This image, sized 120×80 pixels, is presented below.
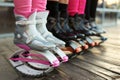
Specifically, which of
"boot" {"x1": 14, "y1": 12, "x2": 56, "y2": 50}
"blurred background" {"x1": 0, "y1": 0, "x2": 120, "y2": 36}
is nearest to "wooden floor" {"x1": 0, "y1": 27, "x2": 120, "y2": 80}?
"boot" {"x1": 14, "y1": 12, "x2": 56, "y2": 50}

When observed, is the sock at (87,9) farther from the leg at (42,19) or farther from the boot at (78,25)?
the leg at (42,19)

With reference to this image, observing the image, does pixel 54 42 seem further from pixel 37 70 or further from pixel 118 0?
pixel 118 0

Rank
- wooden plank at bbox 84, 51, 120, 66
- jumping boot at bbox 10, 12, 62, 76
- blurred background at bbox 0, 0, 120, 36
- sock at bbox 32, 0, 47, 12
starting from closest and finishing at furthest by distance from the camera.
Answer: jumping boot at bbox 10, 12, 62, 76 → sock at bbox 32, 0, 47, 12 → wooden plank at bbox 84, 51, 120, 66 → blurred background at bbox 0, 0, 120, 36

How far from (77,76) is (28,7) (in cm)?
41

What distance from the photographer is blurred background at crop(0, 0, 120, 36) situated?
2.19m

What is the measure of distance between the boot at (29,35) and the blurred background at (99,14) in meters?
1.27

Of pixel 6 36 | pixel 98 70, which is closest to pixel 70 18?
pixel 98 70

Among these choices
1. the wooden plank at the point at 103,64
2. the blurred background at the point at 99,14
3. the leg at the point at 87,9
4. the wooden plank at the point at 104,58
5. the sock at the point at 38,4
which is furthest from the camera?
the blurred background at the point at 99,14

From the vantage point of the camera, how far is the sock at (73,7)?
4.72 ft

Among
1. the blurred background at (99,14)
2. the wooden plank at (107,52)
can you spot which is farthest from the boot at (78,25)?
the blurred background at (99,14)

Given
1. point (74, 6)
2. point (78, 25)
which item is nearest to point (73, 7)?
point (74, 6)

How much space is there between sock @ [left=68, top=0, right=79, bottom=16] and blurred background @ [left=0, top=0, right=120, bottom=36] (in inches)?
37.5

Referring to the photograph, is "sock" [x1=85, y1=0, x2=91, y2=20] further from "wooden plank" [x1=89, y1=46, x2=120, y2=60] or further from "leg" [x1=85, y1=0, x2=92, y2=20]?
"wooden plank" [x1=89, y1=46, x2=120, y2=60]

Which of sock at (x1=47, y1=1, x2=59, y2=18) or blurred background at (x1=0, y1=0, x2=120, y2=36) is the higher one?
sock at (x1=47, y1=1, x2=59, y2=18)
